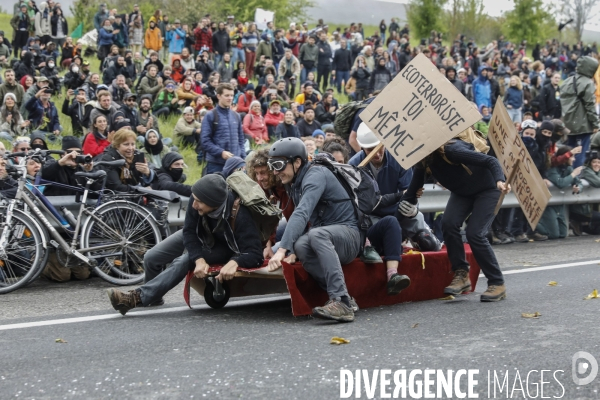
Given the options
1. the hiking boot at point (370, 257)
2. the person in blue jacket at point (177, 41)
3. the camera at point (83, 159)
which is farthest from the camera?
the person in blue jacket at point (177, 41)

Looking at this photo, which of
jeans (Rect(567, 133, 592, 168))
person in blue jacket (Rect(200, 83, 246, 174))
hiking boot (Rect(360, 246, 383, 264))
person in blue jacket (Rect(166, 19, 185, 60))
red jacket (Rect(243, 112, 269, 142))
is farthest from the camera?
person in blue jacket (Rect(166, 19, 185, 60))

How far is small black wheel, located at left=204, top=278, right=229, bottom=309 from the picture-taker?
7.98m

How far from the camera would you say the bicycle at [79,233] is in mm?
9086

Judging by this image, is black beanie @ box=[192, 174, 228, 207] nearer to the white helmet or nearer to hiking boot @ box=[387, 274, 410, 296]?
hiking boot @ box=[387, 274, 410, 296]

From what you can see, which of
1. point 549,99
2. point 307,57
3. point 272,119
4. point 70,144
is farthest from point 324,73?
point 70,144

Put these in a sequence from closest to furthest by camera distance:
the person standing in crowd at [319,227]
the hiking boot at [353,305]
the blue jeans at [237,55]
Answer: the person standing in crowd at [319,227]
the hiking boot at [353,305]
the blue jeans at [237,55]

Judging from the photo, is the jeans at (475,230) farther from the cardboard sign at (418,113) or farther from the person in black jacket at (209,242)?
the person in black jacket at (209,242)

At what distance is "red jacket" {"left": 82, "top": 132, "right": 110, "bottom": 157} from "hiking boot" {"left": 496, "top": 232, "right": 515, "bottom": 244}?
5.94m

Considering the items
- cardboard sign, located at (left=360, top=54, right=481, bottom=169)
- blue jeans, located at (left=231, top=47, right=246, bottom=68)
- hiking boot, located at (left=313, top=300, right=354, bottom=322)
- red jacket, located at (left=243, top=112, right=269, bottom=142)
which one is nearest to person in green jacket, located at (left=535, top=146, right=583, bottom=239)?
red jacket, located at (left=243, top=112, right=269, bottom=142)

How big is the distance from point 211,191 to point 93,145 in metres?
5.58

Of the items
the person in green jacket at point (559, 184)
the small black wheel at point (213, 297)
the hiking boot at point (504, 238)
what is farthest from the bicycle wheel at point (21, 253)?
the person in green jacket at point (559, 184)

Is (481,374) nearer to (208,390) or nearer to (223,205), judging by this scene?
(208,390)

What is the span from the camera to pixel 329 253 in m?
7.17

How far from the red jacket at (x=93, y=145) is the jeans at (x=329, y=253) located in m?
5.76
